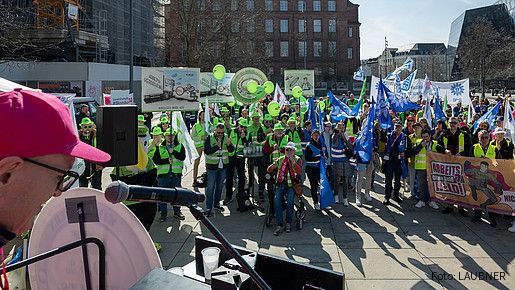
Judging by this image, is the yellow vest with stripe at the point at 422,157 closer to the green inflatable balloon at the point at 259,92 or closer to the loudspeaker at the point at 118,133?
the green inflatable balloon at the point at 259,92

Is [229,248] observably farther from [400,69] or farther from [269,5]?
[269,5]

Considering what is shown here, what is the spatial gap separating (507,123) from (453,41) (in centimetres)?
9227

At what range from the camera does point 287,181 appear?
27.5ft

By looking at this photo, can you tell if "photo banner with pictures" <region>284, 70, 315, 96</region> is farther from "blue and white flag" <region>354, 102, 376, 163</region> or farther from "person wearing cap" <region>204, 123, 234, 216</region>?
"person wearing cap" <region>204, 123, 234, 216</region>

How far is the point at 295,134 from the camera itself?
34.8 feet

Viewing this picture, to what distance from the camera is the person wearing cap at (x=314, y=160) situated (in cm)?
965

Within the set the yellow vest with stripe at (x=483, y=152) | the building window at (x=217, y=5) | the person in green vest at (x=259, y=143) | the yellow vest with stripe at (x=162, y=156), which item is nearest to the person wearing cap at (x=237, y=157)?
the person in green vest at (x=259, y=143)

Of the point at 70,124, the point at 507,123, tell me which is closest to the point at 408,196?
the point at 507,123

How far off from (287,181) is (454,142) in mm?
4350

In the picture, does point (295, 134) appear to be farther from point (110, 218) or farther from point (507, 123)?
point (110, 218)

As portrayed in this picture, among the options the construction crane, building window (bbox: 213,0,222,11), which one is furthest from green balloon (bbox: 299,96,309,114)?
building window (bbox: 213,0,222,11)

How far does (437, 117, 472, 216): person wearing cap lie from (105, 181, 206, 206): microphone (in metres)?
8.97

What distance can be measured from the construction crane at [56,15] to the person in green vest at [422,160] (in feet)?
79.7

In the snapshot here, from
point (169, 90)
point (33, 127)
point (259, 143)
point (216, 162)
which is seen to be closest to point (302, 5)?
point (169, 90)
